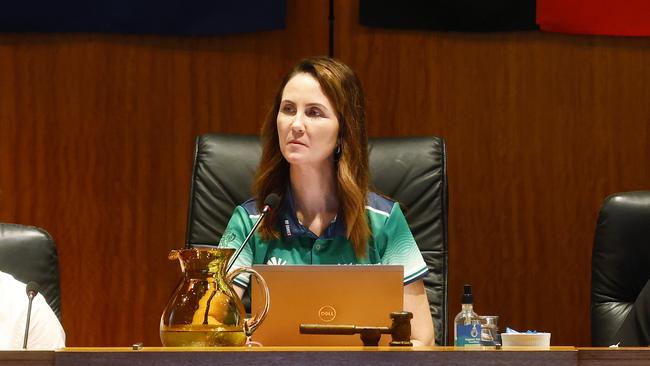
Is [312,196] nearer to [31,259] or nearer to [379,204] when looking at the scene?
[379,204]

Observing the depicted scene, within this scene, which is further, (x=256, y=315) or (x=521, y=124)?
(x=521, y=124)

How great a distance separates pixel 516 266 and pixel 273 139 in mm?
1089

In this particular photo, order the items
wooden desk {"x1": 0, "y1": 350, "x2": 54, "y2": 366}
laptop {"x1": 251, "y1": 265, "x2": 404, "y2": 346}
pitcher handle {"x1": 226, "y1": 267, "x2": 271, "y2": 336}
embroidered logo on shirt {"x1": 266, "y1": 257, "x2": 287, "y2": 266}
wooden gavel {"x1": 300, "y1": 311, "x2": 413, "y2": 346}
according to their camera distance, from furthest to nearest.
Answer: embroidered logo on shirt {"x1": 266, "y1": 257, "x2": 287, "y2": 266} → laptop {"x1": 251, "y1": 265, "x2": 404, "y2": 346} → pitcher handle {"x1": 226, "y1": 267, "x2": 271, "y2": 336} → wooden gavel {"x1": 300, "y1": 311, "x2": 413, "y2": 346} → wooden desk {"x1": 0, "y1": 350, "x2": 54, "y2": 366}

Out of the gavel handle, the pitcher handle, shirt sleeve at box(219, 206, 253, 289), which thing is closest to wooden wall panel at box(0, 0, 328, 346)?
shirt sleeve at box(219, 206, 253, 289)

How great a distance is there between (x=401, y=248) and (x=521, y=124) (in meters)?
1.03

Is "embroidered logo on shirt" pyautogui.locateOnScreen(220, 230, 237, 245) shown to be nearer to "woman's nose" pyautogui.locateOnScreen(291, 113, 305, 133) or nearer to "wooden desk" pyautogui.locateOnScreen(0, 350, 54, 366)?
"woman's nose" pyautogui.locateOnScreen(291, 113, 305, 133)

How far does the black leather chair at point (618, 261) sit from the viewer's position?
8.13 feet

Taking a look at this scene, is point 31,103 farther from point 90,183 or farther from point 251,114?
point 251,114

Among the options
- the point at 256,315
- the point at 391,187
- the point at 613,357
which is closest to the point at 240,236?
the point at 391,187

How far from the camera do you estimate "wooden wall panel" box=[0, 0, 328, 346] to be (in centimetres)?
324

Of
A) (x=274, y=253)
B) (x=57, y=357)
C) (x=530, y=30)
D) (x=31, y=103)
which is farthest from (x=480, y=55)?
(x=57, y=357)

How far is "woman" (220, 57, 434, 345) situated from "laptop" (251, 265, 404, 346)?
0.54 metres

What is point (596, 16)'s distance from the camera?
3.23m

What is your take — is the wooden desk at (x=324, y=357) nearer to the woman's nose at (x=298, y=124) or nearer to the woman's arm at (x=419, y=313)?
the woman's arm at (x=419, y=313)
